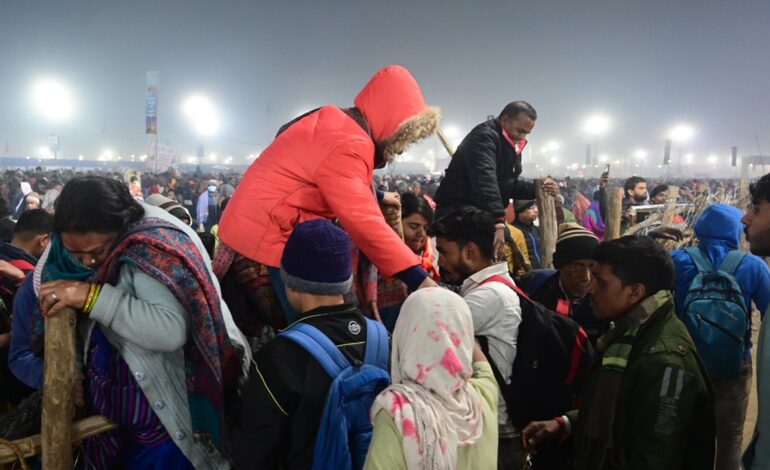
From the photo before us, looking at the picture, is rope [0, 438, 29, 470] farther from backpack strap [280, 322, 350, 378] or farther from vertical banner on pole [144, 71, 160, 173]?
vertical banner on pole [144, 71, 160, 173]

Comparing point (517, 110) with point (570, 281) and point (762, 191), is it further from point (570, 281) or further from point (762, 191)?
point (762, 191)

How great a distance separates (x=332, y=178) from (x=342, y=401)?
1.12 m

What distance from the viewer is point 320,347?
75.9 inches

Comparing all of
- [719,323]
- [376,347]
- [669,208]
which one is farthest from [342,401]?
[669,208]

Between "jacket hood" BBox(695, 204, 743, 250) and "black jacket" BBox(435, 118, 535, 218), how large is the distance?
161 centimetres

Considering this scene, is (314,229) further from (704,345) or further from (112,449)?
(704,345)

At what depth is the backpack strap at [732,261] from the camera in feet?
12.8

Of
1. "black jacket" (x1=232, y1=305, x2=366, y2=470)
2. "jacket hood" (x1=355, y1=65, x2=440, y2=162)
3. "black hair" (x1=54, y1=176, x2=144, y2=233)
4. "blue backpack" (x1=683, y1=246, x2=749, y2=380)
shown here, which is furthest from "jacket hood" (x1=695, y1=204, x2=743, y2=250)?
"black hair" (x1=54, y1=176, x2=144, y2=233)

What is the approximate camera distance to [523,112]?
4445 millimetres

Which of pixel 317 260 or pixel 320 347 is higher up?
pixel 317 260

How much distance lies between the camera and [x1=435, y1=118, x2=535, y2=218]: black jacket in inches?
163

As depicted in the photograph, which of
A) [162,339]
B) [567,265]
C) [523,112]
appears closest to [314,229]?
[162,339]

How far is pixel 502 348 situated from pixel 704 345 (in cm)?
191

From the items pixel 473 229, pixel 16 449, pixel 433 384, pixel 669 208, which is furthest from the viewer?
pixel 669 208
